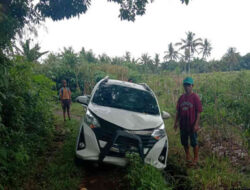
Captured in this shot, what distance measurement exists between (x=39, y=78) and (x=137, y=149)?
3673 mm

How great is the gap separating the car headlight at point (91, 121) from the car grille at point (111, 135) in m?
0.07

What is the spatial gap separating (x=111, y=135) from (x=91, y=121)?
47 cm

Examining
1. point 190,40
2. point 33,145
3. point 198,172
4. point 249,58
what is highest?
point 190,40

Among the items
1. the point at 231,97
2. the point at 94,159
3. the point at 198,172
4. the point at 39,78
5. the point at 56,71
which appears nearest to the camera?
the point at 94,159

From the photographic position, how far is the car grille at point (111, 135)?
3482mm

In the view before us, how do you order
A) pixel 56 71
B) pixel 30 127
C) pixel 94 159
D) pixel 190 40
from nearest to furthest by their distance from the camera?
pixel 94 159
pixel 30 127
pixel 56 71
pixel 190 40

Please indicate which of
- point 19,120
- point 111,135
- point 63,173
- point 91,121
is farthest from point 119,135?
point 19,120

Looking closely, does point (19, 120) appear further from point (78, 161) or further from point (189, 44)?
point (189, 44)

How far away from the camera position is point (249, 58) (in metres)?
55.6

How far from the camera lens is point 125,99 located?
465 centimetres

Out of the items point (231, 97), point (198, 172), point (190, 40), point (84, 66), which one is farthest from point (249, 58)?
point (198, 172)

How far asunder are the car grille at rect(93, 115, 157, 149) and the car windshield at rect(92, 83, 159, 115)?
0.77m

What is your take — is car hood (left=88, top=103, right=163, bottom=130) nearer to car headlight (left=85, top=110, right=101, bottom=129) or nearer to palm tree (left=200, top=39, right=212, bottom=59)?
car headlight (left=85, top=110, right=101, bottom=129)

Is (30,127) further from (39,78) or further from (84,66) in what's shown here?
(84,66)
